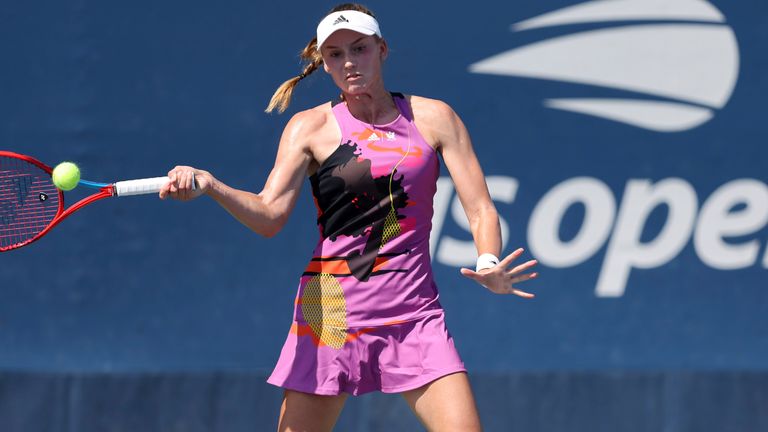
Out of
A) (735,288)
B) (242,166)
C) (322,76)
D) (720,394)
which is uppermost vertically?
(322,76)

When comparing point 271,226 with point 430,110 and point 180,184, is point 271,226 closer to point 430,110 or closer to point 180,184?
point 180,184

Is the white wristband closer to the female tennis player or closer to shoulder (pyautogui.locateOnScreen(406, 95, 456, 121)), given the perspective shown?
the female tennis player

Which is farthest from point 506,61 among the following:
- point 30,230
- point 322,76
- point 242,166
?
point 30,230

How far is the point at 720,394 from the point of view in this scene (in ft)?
17.9

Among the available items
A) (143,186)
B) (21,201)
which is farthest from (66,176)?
(21,201)

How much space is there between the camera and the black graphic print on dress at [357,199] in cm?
378

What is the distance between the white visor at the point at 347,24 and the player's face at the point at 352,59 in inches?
0.8

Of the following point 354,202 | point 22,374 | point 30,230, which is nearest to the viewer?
point 354,202

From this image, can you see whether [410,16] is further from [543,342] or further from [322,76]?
[543,342]

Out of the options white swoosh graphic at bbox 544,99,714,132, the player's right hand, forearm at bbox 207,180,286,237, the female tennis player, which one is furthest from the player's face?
white swoosh graphic at bbox 544,99,714,132

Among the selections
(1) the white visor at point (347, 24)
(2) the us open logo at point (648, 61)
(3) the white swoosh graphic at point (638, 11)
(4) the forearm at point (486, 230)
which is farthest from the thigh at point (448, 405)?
(3) the white swoosh graphic at point (638, 11)

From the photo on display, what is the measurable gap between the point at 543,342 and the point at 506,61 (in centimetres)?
113

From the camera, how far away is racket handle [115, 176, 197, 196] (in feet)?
11.8

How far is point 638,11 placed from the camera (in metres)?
5.51
